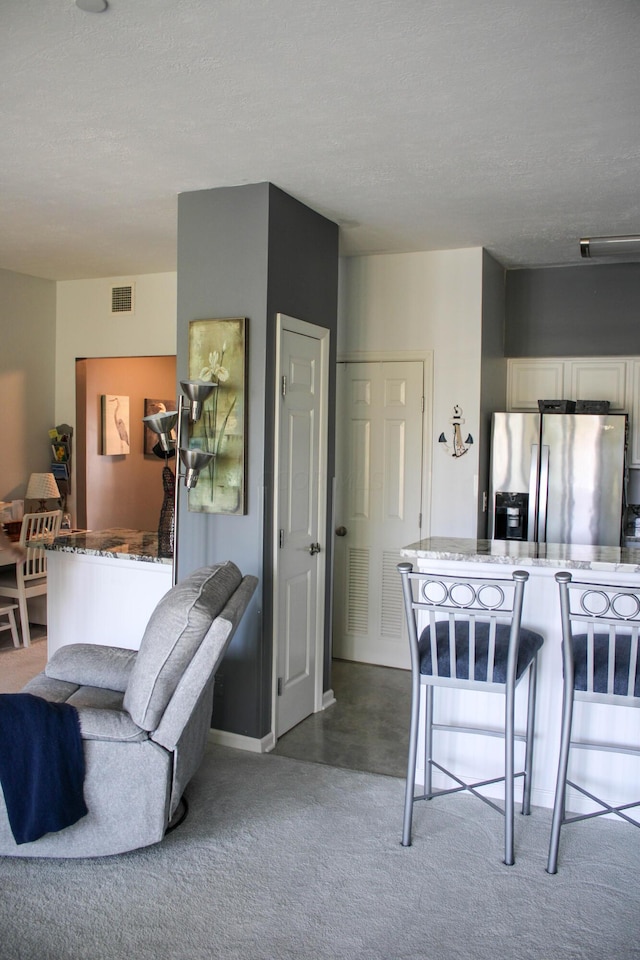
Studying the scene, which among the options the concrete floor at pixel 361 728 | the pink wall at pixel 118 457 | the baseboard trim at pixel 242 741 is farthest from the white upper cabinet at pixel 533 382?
the pink wall at pixel 118 457

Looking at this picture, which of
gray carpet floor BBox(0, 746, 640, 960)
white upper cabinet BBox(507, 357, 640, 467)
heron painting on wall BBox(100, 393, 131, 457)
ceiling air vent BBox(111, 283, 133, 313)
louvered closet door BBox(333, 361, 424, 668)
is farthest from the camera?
heron painting on wall BBox(100, 393, 131, 457)

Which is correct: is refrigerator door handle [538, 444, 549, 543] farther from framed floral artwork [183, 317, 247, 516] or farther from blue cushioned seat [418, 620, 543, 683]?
framed floral artwork [183, 317, 247, 516]

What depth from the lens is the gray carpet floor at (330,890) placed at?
233 cm

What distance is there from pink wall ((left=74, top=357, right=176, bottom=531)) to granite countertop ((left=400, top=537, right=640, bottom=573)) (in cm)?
381

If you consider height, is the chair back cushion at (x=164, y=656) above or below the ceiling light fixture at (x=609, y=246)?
below

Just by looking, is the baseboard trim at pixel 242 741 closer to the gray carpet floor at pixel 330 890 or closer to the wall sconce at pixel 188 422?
the gray carpet floor at pixel 330 890

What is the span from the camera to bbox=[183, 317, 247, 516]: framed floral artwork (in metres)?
3.70

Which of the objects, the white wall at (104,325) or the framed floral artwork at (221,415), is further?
the white wall at (104,325)

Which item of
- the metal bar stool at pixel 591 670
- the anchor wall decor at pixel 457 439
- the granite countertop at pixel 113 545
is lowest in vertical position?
the metal bar stool at pixel 591 670

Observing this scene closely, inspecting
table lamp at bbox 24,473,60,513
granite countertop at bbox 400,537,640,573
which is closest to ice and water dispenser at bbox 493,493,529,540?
granite countertop at bbox 400,537,640,573

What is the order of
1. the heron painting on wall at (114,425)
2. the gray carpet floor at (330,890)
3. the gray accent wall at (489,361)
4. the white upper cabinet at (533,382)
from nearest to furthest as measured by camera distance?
the gray carpet floor at (330,890) → the gray accent wall at (489,361) → the white upper cabinet at (533,382) → the heron painting on wall at (114,425)

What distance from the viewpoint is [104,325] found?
6004 mm

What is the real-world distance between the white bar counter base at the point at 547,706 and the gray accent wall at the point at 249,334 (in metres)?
0.89

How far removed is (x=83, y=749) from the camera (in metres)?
2.62
